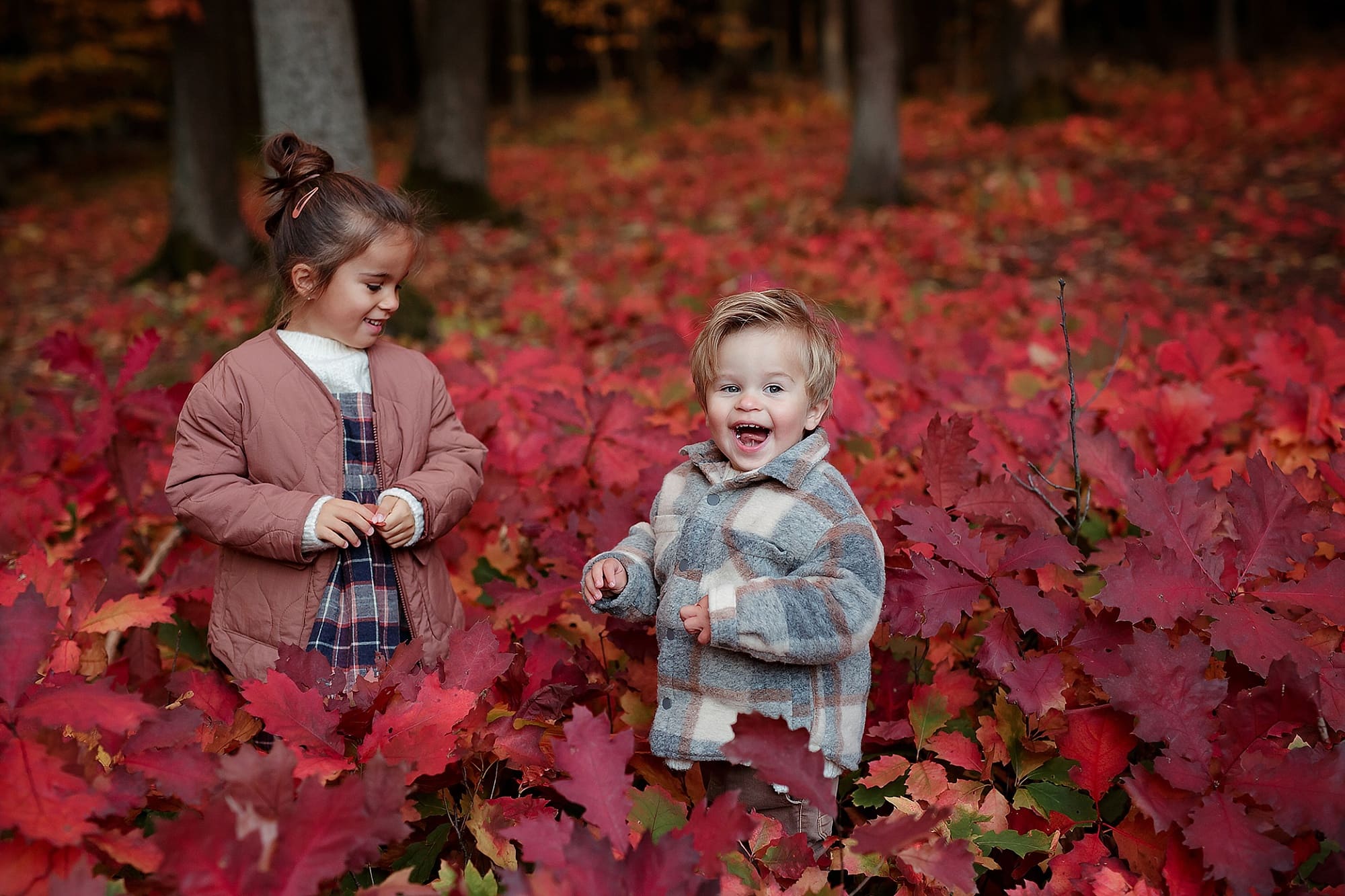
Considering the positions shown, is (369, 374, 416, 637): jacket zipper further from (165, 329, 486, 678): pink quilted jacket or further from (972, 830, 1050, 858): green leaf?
(972, 830, 1050, 858): green leaf

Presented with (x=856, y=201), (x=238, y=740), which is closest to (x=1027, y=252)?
(x=856, y=201)

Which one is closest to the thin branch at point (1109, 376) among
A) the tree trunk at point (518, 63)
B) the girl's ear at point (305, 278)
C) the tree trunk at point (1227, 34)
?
the girl's ear at point (305, 278)

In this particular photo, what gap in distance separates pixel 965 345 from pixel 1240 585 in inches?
74.9

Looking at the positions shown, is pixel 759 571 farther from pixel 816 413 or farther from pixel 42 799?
pixel 42 799

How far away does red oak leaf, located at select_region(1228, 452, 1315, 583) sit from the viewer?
185 centimetres

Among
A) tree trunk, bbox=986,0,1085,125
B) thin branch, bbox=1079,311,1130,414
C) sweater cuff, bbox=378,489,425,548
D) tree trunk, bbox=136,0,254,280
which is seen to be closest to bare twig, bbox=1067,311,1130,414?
thin branch, bbox=1079,311,1130,414

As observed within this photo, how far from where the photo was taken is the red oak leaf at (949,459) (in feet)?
7.20

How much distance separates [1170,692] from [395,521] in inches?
58.3

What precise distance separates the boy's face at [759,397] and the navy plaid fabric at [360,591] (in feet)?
2.64

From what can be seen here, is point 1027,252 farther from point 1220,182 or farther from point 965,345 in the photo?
point 965,345

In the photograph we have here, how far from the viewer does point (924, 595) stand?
185cm

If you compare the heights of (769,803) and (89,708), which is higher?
(89,708)

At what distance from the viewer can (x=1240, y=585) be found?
1.86 m

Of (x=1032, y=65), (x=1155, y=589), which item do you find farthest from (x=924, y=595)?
(x=1032, y=65)
